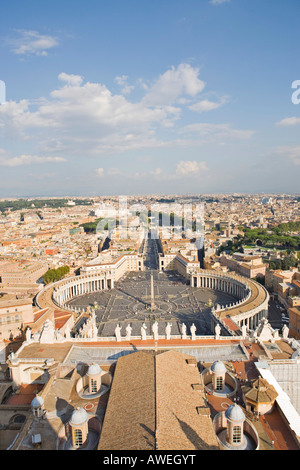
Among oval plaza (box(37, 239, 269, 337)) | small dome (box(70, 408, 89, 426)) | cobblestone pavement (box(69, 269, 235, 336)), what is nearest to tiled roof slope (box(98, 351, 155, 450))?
small dome (box(70, 408, 89, 426))

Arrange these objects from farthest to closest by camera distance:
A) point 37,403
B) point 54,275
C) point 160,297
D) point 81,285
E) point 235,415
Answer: point 81,285
point 54,275
point 160,297
point 37,403
point 235,415

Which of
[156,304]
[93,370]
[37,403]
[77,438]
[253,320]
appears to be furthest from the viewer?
[156,304]

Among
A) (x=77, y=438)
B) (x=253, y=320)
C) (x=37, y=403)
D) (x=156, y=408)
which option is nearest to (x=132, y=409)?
(x=156, y=408)

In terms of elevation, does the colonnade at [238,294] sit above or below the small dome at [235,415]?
below

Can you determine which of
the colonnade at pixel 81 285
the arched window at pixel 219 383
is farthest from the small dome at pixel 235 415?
the colonnade at pixel 81 285

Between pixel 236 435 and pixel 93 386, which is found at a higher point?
pixel 236 435

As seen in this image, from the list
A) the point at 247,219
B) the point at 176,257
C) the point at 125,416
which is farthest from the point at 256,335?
the point at 247,219

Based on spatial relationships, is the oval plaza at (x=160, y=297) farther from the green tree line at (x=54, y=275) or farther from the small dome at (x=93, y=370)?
the small dome at (x=93, y=370)

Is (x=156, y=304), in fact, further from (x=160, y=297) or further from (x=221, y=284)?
(x=221, y=284)

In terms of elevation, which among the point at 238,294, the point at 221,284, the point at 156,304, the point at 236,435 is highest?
the point at 236,435
